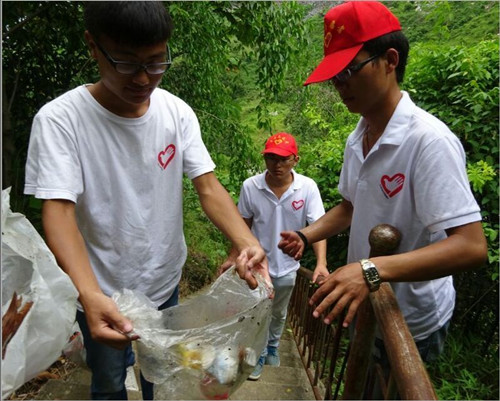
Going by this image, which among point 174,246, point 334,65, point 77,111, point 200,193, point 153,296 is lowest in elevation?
point 153,296

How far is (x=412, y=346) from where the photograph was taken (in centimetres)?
96

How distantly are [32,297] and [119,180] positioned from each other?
514 mm

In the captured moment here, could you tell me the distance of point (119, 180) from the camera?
151 centimetres

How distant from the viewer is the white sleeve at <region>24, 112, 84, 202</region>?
1.35m

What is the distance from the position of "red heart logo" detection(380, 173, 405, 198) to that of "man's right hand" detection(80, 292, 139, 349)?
0.87 metres

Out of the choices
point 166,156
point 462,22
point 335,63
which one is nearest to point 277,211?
point 166,156

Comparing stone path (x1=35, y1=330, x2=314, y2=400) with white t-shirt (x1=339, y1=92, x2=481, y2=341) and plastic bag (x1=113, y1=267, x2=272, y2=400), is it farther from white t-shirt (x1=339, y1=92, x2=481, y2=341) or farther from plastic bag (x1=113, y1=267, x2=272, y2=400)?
white t-shirt (x1=339, y1=92, x2=481, y2=341)

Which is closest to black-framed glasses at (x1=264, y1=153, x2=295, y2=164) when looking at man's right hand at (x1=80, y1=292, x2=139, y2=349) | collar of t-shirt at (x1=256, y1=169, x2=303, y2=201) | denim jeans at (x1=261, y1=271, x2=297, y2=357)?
collar of t-shirt at (x1=256, y1=169, x2=303, y2=201)

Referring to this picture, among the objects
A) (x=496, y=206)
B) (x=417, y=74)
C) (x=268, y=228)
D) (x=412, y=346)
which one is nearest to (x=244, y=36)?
(x=417, y=74)

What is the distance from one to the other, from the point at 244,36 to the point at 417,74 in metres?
1.52

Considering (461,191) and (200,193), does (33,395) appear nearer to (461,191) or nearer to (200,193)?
(200,193)

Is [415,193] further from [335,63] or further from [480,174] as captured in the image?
[480,174]

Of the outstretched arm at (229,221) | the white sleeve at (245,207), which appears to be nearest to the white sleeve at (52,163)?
the outstretched arm at (229,221)

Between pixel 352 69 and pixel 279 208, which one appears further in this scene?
pixel 279 208
